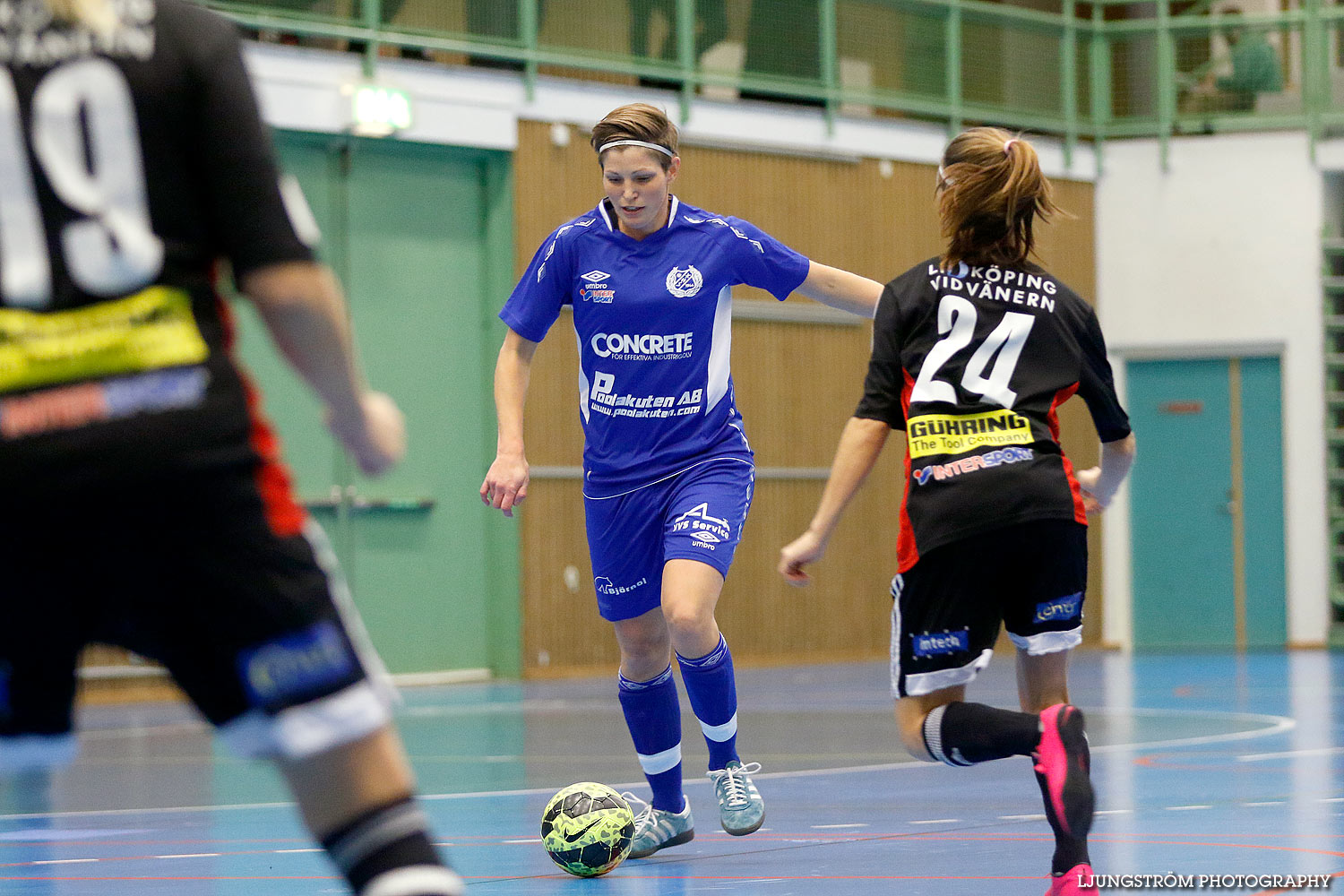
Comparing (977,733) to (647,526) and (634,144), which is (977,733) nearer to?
(647,526)

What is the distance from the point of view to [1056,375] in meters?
4.20

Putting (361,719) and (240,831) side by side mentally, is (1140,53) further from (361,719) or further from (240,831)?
(361,719)

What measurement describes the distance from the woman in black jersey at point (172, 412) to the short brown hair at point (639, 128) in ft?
10.7

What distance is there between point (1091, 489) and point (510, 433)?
66.9 inches

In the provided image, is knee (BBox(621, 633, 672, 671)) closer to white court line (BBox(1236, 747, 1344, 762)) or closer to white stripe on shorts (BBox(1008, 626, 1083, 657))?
white stripe on shorts (BBox(1008, 626, 1083, 657))

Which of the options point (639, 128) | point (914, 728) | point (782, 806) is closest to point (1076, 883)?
point (914, 728)

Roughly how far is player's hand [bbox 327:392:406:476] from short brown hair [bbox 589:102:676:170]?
3.22 metres

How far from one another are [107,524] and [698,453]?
350cm

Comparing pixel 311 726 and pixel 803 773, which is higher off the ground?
pixel 311 726

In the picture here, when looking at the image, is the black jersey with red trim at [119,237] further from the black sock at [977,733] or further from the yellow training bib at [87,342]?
the black sock at [977,733]

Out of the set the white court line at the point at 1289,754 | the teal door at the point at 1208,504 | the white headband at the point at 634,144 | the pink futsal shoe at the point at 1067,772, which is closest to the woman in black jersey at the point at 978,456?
the pink futsal shoe at the point at 1067,772

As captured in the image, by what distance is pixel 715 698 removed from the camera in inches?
214

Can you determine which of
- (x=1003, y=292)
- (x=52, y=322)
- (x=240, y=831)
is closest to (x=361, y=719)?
(x=52, y=322)

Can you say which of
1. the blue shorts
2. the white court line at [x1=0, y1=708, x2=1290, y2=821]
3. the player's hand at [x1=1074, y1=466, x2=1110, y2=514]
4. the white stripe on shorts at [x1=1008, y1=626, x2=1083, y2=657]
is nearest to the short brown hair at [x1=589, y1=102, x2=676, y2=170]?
the blue shorts
